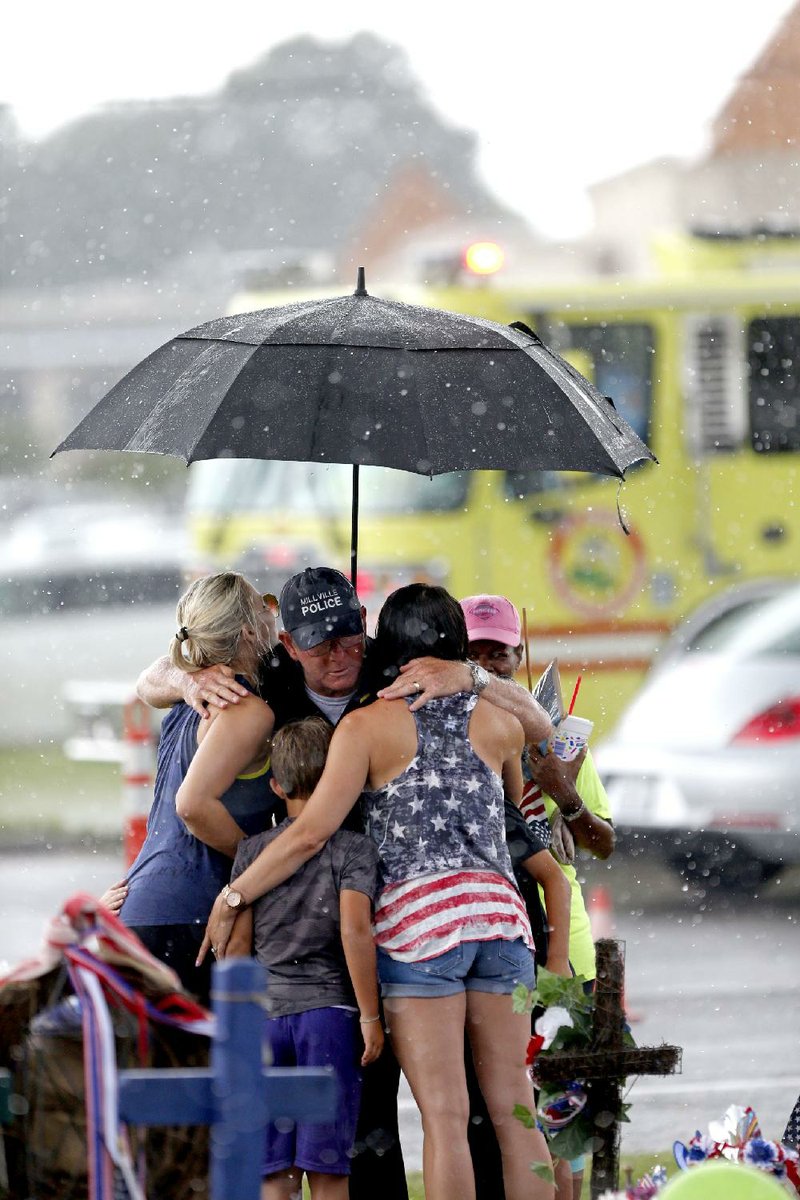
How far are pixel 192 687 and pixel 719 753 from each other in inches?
191

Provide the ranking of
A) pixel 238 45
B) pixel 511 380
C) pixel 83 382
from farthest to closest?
pixel 238 45 → pixel 83 382 → pixel 511 380

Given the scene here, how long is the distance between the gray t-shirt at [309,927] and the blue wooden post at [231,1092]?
4.41 ft

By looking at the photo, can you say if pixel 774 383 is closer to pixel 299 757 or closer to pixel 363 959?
pixel 299 757

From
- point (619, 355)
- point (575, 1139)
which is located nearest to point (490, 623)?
point (575, 1139)

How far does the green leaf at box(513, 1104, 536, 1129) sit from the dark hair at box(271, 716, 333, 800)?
2.49 feet

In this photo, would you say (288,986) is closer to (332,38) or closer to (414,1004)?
(414,1004)

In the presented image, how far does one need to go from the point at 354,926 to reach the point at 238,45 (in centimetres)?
3632

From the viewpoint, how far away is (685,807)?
8547 mm

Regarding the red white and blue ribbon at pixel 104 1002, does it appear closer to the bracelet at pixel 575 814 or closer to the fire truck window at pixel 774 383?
the bracelet at pixel 575 814

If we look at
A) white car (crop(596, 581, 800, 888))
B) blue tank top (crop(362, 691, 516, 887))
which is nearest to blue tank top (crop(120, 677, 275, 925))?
blue tank top (crop(362, 691, 516, 887))

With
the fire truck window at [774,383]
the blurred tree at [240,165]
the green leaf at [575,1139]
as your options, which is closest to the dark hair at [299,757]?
the green leaf at [575,1139]

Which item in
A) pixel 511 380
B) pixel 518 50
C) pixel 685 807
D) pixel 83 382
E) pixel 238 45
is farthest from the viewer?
pixel 238 45

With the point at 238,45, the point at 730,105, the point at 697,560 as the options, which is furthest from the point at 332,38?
the point at 697,560

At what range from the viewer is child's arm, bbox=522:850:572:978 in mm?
4230
